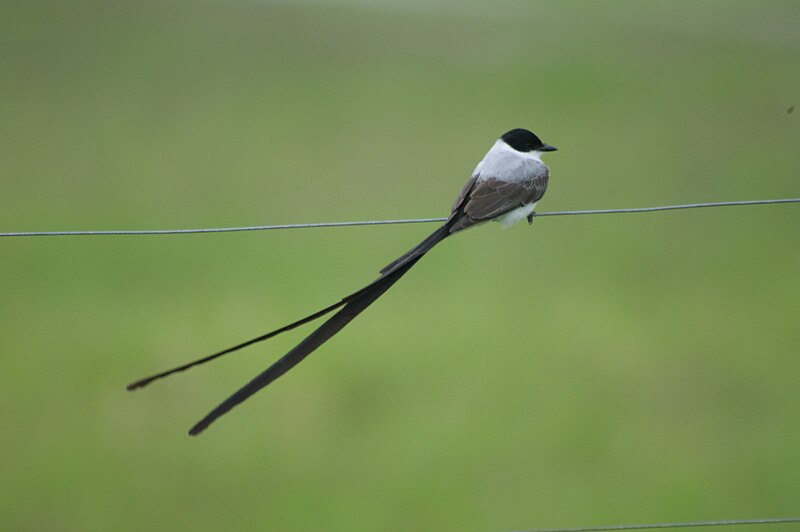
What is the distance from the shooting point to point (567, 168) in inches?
443

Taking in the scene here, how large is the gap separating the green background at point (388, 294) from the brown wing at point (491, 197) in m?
2.45

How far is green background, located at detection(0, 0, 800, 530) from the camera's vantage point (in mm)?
6918

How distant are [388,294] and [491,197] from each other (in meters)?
4.48

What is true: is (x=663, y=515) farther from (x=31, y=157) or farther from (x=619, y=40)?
(x=619, y=40)

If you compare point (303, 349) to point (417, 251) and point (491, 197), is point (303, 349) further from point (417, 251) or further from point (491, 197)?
point (491, 197)

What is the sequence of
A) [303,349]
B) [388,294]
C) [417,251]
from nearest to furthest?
[303,349]
[417,251]
[388,294]

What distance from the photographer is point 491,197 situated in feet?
14.9

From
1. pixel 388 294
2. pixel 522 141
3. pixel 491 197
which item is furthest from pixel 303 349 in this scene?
pixel 388 294

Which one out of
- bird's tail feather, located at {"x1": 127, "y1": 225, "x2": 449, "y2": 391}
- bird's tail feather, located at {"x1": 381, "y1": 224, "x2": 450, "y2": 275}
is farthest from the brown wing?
bird's tail feather, located at {"x1": 127, "y1": 225, "x2": 449, "y2": 391}

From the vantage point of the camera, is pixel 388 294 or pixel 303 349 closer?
pixel 303 349

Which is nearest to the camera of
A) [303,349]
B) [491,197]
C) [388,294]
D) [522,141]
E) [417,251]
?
[303,349]

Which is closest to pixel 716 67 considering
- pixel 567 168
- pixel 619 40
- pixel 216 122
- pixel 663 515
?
pixel 619 40

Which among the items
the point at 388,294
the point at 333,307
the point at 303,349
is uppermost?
the point at 333,307

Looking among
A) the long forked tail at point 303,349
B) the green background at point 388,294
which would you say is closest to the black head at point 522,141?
the long forked tail at point 303,349
